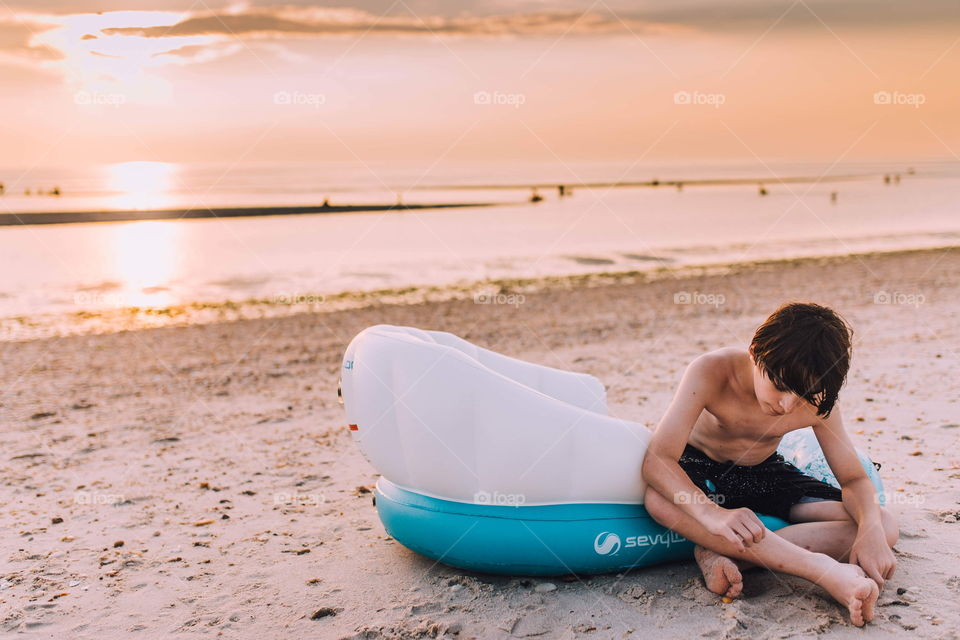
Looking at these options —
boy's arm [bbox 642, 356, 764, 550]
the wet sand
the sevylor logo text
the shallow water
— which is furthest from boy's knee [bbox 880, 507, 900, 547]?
the wet sand

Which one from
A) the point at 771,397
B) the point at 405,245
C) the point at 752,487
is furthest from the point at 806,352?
the point at 405,245

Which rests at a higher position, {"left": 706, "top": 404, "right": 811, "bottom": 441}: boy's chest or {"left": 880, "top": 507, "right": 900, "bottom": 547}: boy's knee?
{"left": 706, "top": 404, "right": 811, "bottom": 441}: boy's chest

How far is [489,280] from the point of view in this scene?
44.2 ft

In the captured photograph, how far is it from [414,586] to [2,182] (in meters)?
48.0

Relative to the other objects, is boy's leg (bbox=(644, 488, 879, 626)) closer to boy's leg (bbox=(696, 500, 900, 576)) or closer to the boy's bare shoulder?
boy's leg (bbox=(696, 500, 900, 576))

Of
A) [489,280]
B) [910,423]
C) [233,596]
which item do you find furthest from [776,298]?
[233,596]

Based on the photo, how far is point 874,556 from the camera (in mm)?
3135

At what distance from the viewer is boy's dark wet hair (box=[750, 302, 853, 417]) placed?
291 cm

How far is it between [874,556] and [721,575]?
588 millimetres

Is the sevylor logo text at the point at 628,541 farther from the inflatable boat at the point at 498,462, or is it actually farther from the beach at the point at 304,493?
the beach at the point at 304,493

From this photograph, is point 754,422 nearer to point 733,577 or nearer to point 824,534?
point 824,534

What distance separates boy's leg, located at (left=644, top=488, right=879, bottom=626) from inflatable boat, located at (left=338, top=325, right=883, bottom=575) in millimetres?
156

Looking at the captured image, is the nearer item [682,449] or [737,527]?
[737,527]

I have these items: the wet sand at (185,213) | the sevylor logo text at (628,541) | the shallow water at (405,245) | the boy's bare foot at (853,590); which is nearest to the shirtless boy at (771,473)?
the boy's bare foot at (853,590)
